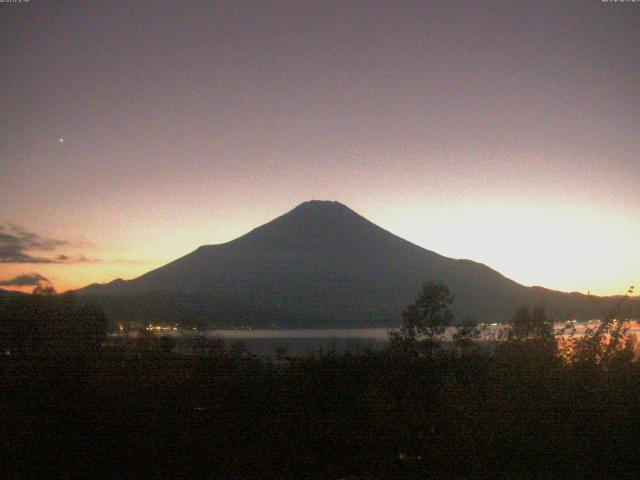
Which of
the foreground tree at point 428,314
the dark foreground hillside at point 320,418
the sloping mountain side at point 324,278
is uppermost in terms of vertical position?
the sloping mountain side at point 324,278

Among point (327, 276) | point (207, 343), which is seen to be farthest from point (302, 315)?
point (207, 343)

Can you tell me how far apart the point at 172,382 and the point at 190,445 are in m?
1.10

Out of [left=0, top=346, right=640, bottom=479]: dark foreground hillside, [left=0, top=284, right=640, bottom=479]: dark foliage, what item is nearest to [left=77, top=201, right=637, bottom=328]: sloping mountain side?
[left=0, top=284, right=640, bottom=479]: dark foliage

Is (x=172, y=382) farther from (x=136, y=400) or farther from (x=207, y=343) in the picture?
(x=207, y=343)

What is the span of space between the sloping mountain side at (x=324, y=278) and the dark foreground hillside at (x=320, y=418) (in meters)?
23.0

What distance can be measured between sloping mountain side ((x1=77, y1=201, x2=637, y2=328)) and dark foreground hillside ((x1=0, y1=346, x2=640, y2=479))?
→ 23.0 m

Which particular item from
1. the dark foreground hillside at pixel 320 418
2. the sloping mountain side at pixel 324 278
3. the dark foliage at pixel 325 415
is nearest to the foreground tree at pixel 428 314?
the dark foliage at pixel 325 415

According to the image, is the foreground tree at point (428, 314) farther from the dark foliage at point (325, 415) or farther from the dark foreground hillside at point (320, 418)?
the dark foreground hillside at point (320, 418)

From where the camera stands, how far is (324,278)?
182 ft

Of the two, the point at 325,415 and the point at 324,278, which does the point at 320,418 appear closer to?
the point at 325,415

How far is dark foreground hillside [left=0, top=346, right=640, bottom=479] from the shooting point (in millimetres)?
4543

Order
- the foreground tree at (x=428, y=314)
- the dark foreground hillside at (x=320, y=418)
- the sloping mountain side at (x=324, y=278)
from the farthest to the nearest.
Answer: the sloping mountain side at (x=324, y=278)
the foreground tree at (x=428, y=314)
the dark foreground hillside at (x=320, y=418)

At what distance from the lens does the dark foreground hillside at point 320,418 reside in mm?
4543

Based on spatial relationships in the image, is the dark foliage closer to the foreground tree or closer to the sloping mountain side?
the foreground tree
